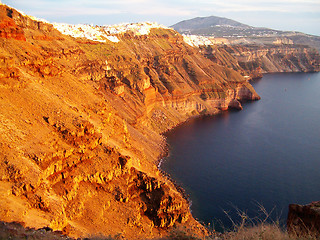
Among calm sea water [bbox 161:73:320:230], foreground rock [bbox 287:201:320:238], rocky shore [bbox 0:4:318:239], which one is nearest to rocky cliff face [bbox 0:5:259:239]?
rocky shore [bbox 0:4:318:239]

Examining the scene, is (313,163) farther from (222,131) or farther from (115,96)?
(115,96)

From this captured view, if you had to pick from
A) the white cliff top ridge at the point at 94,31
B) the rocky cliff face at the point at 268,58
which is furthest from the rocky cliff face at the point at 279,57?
the white cliff top ridge at the point at 94,31

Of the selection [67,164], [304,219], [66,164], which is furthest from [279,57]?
[304,219]

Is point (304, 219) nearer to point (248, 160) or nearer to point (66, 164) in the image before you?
point (66, 164)

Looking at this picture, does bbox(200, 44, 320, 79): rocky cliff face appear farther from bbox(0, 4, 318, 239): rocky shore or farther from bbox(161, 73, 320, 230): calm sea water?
bbox(0, 4, 318, 239): rocky shore

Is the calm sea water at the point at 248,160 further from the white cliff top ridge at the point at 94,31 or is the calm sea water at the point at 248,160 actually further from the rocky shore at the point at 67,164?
the white cliff top ridge at the point at 94,31
